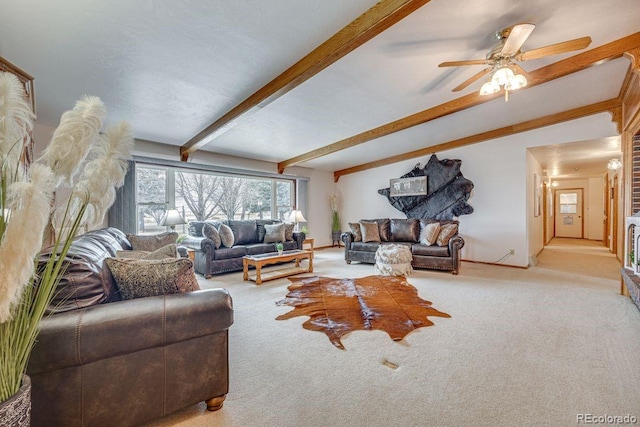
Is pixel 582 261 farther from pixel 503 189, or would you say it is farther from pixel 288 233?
pixel 288 233

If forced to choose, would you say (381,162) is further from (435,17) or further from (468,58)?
(435,17)

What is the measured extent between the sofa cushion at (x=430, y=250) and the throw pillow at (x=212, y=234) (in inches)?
134

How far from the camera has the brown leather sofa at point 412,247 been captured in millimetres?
4520

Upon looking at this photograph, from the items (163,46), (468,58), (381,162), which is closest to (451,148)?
(381,162)

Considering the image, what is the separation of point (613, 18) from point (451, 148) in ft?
11.6

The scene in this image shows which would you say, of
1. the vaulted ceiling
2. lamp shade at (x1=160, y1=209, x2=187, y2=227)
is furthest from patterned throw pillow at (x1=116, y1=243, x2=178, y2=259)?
lamp shade at (x1=160, y1=209, x2=187, y2=227)

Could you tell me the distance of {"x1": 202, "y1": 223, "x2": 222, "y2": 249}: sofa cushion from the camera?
455 cm

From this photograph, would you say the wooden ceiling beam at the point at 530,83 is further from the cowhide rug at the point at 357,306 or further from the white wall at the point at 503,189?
the cowhide rug at the point at 357,306

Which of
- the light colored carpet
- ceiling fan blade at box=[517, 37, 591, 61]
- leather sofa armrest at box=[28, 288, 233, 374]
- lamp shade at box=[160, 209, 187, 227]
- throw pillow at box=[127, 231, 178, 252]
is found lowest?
the light colored carpet

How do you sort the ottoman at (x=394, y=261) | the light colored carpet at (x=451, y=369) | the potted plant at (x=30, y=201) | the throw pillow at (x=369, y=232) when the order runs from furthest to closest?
1. the throw pillow at (x=369, y=232)
2. the ottoman at (x=394, y=261)
3. the light colored carpet at (x=451, y=369)
4. the potted plant at (x=30, y=201)

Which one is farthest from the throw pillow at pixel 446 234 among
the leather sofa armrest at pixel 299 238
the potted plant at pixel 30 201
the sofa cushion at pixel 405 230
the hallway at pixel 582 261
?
the potted plant at pixel 30 201

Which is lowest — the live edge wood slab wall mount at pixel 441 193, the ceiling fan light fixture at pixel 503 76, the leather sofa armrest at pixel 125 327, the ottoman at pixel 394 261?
the ottoman at pixel 394 261

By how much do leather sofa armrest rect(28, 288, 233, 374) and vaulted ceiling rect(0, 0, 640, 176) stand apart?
1964mm

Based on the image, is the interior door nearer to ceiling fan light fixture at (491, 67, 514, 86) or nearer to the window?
the window
